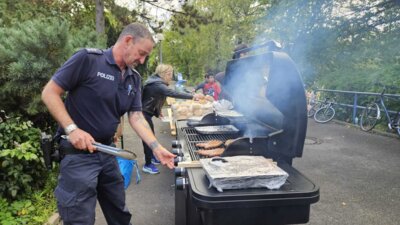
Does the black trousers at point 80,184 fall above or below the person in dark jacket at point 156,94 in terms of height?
below

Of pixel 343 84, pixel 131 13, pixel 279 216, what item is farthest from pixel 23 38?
pixel 343 84

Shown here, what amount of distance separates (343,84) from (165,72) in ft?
26.2

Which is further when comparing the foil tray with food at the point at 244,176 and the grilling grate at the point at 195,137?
the grilling grate at the point at 195,137

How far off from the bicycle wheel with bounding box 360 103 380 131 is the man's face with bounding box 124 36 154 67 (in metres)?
8.16

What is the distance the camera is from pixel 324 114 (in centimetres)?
1086

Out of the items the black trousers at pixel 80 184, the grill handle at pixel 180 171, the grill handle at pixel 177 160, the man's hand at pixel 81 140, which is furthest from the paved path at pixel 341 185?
the man's hand at pixel 81 140

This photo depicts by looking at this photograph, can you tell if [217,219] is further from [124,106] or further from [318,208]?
[318,208]

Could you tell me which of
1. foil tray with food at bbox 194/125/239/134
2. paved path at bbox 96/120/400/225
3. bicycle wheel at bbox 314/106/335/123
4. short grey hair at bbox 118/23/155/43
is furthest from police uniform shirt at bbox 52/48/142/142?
bicycle wheel at bbox 314/106/335/123

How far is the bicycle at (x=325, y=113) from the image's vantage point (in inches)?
422

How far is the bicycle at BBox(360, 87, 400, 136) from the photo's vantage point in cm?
802

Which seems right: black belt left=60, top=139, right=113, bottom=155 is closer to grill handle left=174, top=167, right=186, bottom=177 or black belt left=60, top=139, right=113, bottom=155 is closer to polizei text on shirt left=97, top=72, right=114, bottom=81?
polizei text on shirt left=97, top=72, right=114, bottom=81

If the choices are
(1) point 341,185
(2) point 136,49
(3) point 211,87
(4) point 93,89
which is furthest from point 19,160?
(3) point 211,87

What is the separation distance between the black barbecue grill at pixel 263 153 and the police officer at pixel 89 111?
22.9 inches

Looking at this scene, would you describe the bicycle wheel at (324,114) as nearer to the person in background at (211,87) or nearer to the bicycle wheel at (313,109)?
the bicycle wheel at (313,109)
